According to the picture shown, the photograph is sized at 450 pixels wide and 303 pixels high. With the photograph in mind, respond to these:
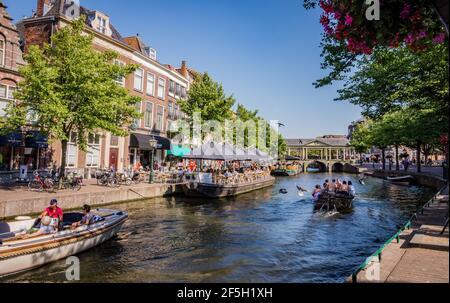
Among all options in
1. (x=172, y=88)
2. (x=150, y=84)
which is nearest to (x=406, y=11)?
(x=150, y=84)

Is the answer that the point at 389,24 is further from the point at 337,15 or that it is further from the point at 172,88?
the point at 172,88

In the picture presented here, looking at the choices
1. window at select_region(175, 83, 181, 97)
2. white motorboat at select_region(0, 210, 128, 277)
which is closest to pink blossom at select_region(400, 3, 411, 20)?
white motorboat at select_region(0, 210, 128, 277)

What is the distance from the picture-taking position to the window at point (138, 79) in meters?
33.9

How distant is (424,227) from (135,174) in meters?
21.2

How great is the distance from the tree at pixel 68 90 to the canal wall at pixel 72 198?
301 cm

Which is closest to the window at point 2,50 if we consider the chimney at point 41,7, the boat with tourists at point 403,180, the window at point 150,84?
the chimney at point 41,7

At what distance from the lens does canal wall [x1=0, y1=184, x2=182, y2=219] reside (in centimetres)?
1466

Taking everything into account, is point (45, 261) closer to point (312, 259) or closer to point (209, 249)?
point (209, 249)

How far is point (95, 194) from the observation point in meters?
18.8

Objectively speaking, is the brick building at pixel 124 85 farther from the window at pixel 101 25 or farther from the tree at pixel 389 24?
the tree at pixel 389 24

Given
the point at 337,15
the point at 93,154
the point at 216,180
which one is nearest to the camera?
the point at 337,15

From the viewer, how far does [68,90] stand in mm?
18750

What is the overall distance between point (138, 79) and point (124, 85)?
260 centimetres

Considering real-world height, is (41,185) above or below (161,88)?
below
